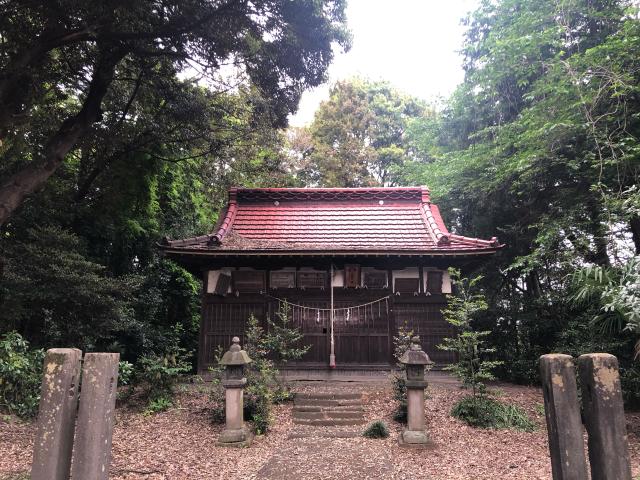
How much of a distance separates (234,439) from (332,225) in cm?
736

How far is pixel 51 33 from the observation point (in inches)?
308

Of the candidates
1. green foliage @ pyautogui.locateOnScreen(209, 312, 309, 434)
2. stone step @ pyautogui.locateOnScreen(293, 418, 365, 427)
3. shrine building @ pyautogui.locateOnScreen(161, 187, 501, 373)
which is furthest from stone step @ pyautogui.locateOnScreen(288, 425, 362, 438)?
shrine building @ pyautogui.locateOnScreen(161, 187, 501, 373)

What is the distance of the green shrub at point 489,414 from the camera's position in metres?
7.90

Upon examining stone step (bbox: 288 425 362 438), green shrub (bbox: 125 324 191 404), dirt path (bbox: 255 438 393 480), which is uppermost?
green shrub (bbox: 125 324 191 404)

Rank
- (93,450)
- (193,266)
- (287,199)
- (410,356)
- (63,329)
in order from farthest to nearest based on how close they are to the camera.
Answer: (287,199) → (193,266) → (63,329) → (410,356) → (93,450)

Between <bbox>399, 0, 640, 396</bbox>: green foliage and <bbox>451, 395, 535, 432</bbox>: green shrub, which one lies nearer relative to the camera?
<bbox>451, 395, 535, 432</bbox>: green shrub

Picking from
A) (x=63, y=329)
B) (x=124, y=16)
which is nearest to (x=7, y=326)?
(x=63, y=329)

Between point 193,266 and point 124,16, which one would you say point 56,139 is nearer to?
point 124,16

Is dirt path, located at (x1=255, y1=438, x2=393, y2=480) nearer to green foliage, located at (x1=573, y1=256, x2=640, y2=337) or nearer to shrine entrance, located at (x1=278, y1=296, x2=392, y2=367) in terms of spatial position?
shrine entrance, located at (x1=278, y1=296, x2=392, y2=367)

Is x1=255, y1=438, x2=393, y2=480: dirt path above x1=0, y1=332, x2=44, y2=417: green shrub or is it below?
below

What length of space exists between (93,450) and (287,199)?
1169cm

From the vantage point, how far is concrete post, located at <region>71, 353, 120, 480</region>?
10.1ft

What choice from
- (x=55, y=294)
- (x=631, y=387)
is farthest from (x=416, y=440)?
(x=55, y=294)

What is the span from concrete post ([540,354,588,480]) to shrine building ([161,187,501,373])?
7724 millimetres
